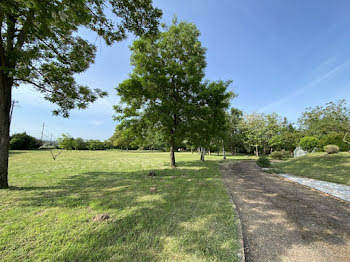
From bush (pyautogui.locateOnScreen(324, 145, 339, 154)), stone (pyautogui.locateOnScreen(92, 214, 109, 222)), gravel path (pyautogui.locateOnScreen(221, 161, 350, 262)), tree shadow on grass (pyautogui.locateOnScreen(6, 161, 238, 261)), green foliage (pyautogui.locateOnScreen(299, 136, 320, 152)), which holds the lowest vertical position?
gravel path (pyautogui.locateOnScreen(221, 161, 350, 262))

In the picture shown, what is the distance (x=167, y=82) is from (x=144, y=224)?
8.51 metres

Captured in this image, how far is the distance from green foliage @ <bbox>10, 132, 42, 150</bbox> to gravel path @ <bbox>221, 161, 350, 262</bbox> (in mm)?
38358

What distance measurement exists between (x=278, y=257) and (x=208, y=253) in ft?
3.76

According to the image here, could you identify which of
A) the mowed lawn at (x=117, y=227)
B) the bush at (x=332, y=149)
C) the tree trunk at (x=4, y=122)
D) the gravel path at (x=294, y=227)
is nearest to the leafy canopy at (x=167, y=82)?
the tree trunk at (x=4, y=122)

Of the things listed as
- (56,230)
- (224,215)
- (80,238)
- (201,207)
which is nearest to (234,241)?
(224,215)

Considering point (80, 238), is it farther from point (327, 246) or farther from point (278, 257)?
point (327, 246)

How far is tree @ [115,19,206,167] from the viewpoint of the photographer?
366 inches

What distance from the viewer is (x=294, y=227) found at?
3.04 m

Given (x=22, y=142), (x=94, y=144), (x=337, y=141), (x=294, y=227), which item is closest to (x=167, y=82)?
(x=294, y=227)

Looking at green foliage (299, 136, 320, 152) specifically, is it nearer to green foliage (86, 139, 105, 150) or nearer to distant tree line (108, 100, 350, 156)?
distant tree line (108, 100, 350, 156)

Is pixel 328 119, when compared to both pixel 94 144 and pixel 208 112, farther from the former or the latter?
pixel 94 144

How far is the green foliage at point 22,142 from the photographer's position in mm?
28239

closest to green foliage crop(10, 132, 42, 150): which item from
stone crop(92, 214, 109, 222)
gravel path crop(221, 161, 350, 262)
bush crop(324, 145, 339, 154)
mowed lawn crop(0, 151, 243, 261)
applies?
mowed lawn crop(0, 151, 243, 261)

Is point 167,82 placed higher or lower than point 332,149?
higher
